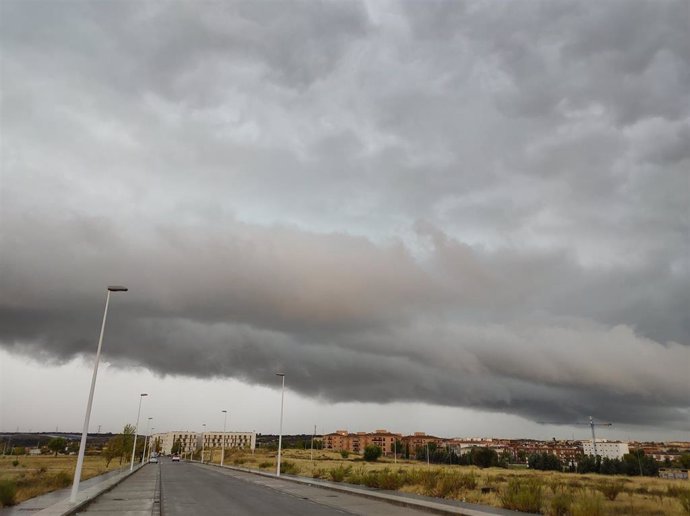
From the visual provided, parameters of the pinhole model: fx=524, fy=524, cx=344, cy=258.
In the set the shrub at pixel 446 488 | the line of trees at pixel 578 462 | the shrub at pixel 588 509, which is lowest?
the line of trees at pixel 578 462

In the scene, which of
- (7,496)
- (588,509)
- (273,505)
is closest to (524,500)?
(588,509)

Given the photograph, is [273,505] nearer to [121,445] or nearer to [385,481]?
[385,481]

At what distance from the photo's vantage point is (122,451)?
99.8 m

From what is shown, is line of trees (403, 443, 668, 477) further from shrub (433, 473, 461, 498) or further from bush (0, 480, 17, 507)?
bush (0, 480, 17, 507)

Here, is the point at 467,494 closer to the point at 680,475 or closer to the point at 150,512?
the point at 150,512

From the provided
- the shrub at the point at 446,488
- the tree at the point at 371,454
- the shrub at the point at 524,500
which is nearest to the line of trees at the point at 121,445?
the tree at the point at 371,454

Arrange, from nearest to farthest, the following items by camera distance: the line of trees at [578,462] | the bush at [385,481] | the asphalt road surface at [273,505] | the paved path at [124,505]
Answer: the paved path at [124,505], the asphalt road surface at [273,505], the bush at [385,481], the line of trees at [578,462]

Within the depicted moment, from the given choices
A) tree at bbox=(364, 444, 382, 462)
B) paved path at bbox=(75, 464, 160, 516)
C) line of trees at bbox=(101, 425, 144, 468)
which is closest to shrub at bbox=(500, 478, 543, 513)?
paved path at bbox=(75, 464, 160, 516)

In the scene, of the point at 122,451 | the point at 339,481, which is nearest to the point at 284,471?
the point at 339,481

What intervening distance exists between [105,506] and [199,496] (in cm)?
632

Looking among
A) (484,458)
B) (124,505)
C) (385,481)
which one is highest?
(385,481)

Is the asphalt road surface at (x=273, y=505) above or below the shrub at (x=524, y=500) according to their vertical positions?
below

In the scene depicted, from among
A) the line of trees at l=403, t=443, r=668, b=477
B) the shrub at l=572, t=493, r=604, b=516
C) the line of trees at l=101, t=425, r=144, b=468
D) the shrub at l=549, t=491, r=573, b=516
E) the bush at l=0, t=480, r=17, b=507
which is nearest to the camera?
the shrub at l=572, t=493, r=604, b=516

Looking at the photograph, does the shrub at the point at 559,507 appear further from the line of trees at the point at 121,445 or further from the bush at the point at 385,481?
the line of trees at the point at 121,445
